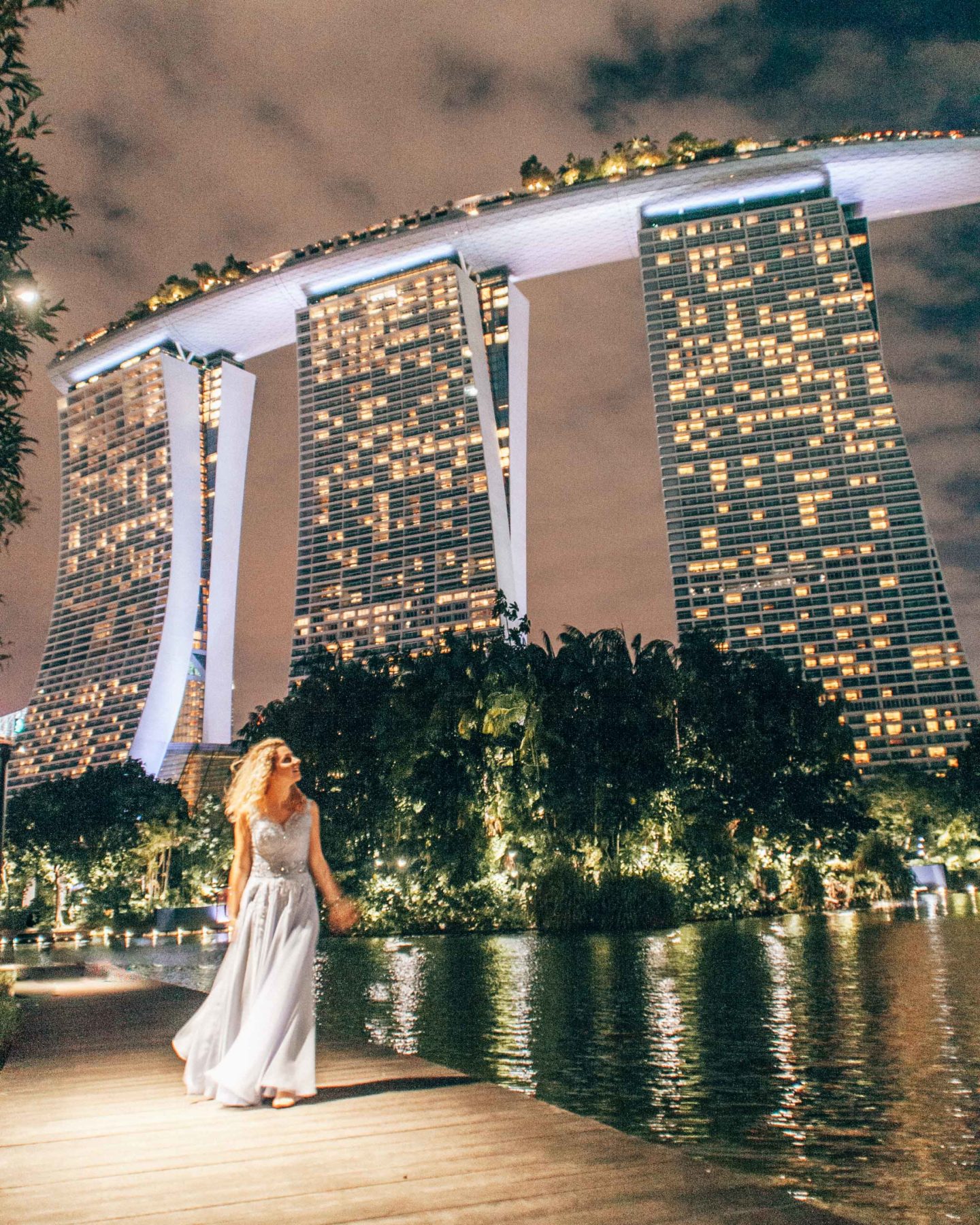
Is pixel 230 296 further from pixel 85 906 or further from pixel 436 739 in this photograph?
pixel 436 739

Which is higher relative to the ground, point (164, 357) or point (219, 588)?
point (164, 357)

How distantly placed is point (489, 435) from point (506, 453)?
4551mm

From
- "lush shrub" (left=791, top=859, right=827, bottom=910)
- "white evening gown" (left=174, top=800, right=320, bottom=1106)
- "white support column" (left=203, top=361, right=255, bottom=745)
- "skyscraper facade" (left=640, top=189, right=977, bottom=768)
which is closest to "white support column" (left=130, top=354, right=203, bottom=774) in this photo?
"white support column" (left=203, top=361, right=255, bottom=745)

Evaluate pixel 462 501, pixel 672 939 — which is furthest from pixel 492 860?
pixel 462 501

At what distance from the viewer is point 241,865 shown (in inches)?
273

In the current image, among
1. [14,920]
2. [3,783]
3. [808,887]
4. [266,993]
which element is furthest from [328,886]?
[14,920]

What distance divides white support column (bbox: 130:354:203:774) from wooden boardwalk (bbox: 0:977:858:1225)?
13876 centimetres

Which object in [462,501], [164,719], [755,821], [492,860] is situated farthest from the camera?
[164,719]

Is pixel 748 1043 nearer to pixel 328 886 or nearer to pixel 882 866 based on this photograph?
pixel 328 886

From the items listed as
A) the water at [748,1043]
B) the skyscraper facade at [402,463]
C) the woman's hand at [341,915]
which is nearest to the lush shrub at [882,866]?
the water at [748,1043]

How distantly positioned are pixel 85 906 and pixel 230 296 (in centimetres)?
11046

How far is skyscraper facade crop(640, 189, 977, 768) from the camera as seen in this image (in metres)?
123

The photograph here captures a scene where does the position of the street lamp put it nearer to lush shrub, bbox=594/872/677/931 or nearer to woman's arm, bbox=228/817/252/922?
woman's arm, bbox=228/817/252/922

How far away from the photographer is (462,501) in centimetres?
12988
